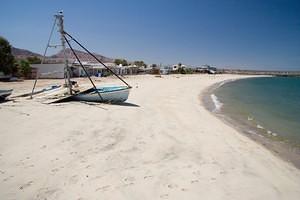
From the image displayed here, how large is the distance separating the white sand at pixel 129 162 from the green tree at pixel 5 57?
2652 cm

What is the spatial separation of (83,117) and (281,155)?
7.62 metres

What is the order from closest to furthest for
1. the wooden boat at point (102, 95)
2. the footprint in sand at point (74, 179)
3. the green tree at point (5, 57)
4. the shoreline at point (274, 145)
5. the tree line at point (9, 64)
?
1. the footprint in sand at point (74, 179)
2. the shoreline at point (274, 145)
3. the wooden boat at point (102, 95)
4. the green tree at point (5, 57)
5. the tree line at point (9, 64)

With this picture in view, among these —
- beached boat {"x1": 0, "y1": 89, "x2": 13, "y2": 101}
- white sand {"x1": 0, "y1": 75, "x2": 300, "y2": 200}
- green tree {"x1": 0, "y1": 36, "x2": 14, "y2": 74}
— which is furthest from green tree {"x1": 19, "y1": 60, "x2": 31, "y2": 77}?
white sand {"x1": 0, "y1": 75, "x2": 300, "y2": 200}

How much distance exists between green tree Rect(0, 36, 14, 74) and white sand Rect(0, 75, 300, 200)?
26.5m

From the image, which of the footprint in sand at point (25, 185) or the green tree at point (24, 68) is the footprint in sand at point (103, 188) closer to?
the footprint in sand at point (25, 185)

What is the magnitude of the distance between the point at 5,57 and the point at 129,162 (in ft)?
110

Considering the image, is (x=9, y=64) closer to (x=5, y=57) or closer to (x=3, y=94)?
(x=5, y=57)

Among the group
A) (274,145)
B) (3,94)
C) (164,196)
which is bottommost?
(274,145)

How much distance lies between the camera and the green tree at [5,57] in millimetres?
32884

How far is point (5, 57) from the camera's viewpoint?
33.5 m

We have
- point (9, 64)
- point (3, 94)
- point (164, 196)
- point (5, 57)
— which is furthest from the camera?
point (9, 64)

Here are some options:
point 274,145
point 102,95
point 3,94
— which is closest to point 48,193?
point 274,145

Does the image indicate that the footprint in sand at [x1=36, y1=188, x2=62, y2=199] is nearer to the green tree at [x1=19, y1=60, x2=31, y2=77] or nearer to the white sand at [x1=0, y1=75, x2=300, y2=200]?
the white sand at [x1=0, y1=75, x2=300, y2=200]

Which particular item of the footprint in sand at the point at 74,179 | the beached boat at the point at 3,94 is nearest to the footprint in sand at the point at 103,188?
the footprint in sand at the point at 74,179
